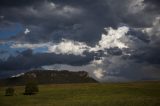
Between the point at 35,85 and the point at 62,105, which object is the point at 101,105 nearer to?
the point at 62,105

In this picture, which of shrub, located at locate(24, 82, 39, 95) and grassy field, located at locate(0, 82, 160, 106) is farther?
shrub, located at locate(24, 82, 39, 95)

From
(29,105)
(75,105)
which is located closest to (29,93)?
(29,105)

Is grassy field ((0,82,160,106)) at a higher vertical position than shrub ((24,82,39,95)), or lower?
lower

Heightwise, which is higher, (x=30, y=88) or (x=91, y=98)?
(x=30, y=88)

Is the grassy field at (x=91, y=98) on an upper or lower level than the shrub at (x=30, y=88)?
lower

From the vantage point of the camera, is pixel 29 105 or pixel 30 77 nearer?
pixel 29 105

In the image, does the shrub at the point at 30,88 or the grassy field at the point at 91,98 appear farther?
the shrub at the point at 30,88

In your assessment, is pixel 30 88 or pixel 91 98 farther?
pixel 30 88

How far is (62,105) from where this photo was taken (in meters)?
63.4

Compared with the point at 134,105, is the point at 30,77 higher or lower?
higher

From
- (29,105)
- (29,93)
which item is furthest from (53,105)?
(29,93)

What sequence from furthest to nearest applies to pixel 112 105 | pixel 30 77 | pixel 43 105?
1. pixel 30 77
2. pixel 43 105
3. pixel 112 105

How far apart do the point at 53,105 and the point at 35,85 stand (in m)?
47.9

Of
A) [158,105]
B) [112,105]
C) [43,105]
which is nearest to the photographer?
[158,105]
